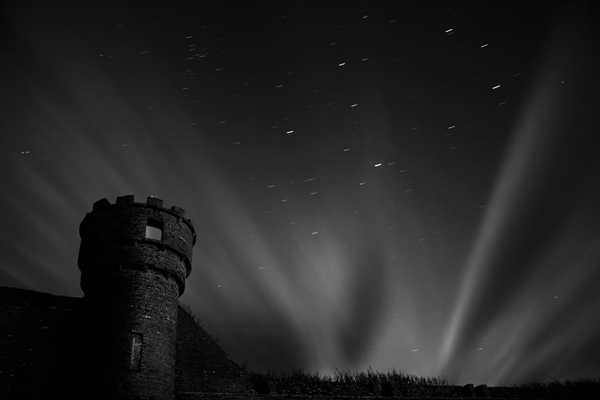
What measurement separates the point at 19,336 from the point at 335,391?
14384 millimetres

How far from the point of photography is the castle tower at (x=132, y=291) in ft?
56.0

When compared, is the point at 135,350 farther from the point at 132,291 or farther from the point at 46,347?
the point at 46,347

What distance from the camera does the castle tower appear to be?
17078 mm

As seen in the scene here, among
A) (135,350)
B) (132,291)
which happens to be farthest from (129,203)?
(135,350)

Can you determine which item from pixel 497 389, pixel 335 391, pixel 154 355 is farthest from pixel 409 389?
pixel 154 355

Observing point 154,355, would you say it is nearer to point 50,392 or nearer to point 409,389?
point 50,392

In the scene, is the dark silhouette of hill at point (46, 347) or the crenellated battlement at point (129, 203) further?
the crenellated battlement at point (129, 203)

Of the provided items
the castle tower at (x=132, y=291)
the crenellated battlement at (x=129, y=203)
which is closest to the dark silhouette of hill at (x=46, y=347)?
the castle tower at (x=132, y=291)

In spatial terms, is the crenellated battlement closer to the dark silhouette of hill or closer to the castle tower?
the castle tower

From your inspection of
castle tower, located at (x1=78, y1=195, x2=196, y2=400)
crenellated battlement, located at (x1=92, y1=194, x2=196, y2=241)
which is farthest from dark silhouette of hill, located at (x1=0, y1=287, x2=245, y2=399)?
crenellated battlement, located at (x1=92, y1=194, x2=196, y2=241)

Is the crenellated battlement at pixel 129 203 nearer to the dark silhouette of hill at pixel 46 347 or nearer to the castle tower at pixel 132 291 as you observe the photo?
the castle tower at pixel 132 291

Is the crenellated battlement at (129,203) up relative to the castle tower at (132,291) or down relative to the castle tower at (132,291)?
up

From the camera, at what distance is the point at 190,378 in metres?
21.4

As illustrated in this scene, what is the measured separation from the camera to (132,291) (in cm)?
1831
